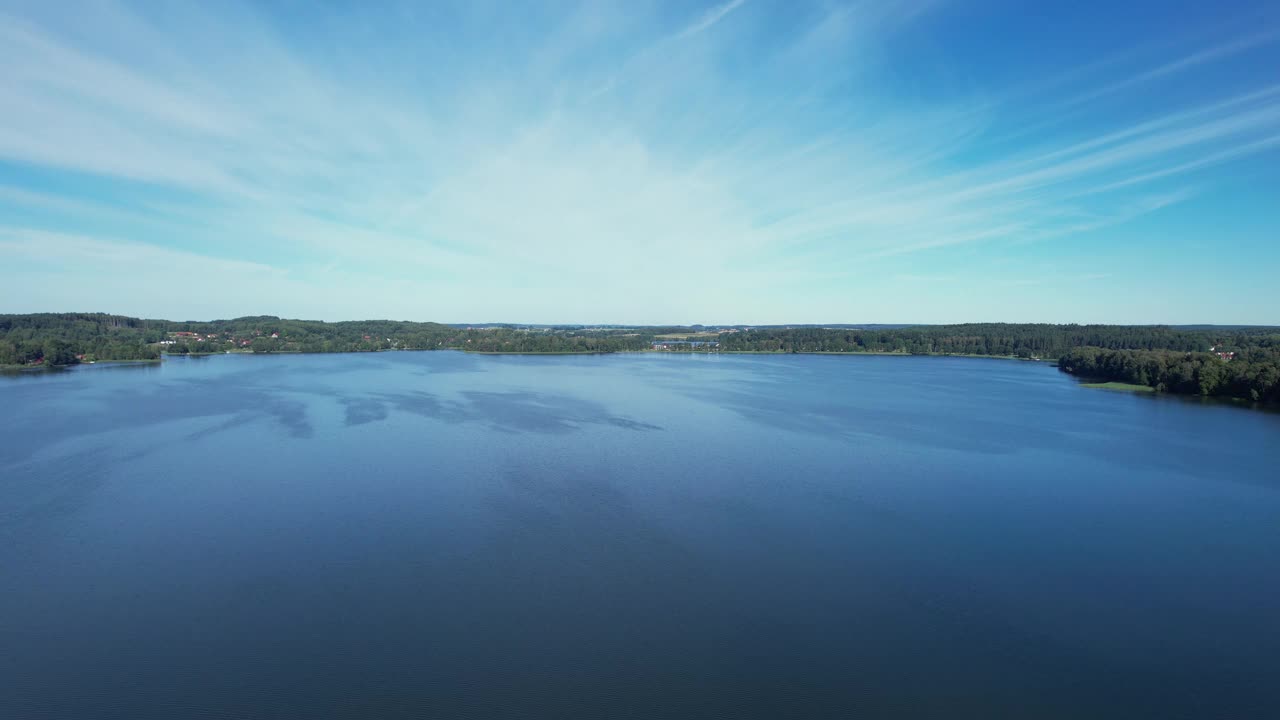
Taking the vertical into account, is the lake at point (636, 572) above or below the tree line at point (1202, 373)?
below

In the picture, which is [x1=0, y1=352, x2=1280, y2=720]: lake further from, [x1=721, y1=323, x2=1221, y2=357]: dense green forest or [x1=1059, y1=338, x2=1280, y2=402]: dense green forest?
[x1=721, y1=323, x2=1221, y2=357]: dense green forest

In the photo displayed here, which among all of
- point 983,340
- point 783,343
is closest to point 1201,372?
point 983,340

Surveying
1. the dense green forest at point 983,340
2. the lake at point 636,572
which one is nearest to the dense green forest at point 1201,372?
the lake at point 636,572

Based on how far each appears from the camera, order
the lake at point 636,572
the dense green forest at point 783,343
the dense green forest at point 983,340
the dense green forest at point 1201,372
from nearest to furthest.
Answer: the lake at point 636,572 → the dense green forest at point 1201,372 → the dense green forest at point 783,343 → the dense green forest at point 983,340

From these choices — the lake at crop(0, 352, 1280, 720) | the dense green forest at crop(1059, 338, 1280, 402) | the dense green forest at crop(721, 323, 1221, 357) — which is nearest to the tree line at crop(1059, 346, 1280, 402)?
the dense green forest at crop(1059, 338, 1280, 402)

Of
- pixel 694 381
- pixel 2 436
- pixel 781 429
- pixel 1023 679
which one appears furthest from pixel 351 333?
pixel 1023 679

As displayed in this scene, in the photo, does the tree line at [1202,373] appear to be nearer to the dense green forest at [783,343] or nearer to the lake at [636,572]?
the dense green forest at [783,343]
